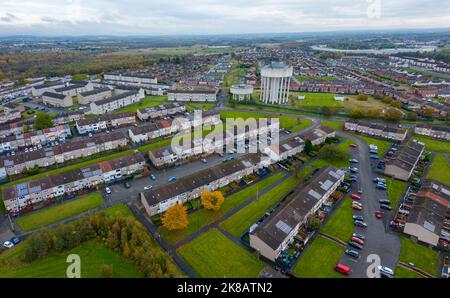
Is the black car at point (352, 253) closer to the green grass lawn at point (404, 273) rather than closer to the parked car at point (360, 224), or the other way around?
the green grass lawn at point (404, 273)

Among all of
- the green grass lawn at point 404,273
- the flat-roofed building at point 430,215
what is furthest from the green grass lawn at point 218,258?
the flat-roofed building at point 430,215

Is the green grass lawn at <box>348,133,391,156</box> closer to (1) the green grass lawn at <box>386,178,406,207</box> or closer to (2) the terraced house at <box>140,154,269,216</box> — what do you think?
(1) the green grass lawn at <box>386,178,406,207</box>

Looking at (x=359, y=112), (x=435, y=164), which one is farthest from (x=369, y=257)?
(x=359, y=112)

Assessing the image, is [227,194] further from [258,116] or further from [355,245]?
[258,116]

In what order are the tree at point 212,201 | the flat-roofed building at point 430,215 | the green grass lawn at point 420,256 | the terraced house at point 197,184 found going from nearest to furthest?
1. the green grass lawn at point 420,256
2. the flat-roofed building at point 430,215
3. the tree at point 212,201
4. the terraced house at point 197,184

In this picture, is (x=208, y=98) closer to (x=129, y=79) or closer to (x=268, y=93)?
(x=268, y=93)

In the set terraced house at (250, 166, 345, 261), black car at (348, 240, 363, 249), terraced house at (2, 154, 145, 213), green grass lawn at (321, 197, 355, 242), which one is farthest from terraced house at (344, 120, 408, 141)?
terraced house at (2, 154, 145, 213)
